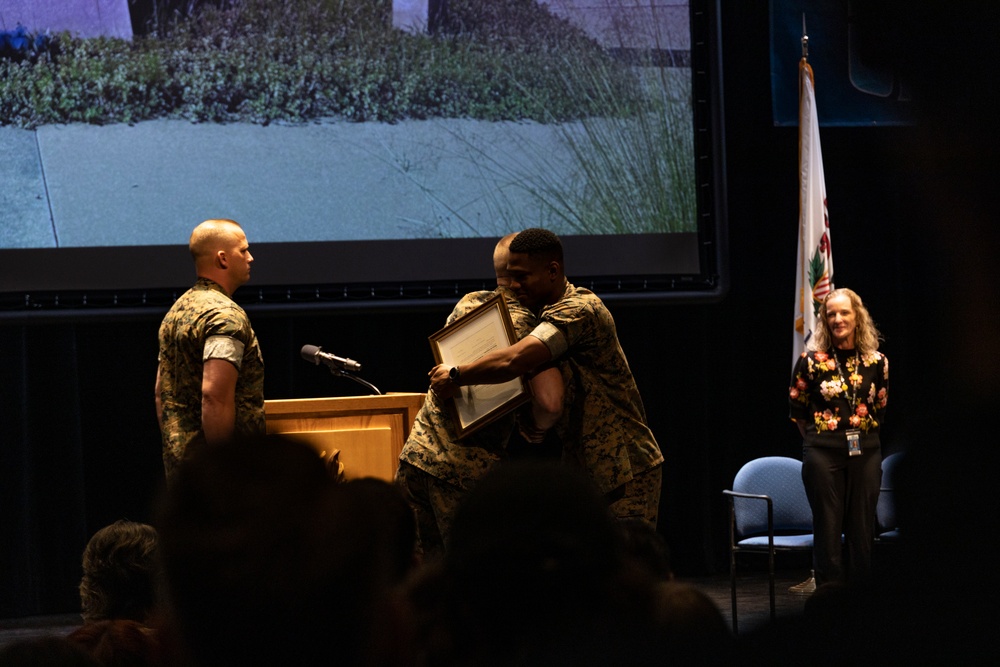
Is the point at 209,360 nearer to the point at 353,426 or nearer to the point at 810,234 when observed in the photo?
the point at 353,426

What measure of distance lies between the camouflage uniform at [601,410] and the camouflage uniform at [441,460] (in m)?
0.18

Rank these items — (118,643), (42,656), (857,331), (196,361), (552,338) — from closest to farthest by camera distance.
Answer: (42,656) → (118,643) → (552,338) → (196,361) → (857,331)

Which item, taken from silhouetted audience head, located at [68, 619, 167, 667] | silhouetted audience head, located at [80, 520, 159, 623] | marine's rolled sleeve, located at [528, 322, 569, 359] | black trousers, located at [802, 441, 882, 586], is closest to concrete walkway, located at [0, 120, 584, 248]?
black trousers, located at [802, 441, 882, 586]

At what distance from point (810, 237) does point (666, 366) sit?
93cm

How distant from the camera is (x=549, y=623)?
2.39ft

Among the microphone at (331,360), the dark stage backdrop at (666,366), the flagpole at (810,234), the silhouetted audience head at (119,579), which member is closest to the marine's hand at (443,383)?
the microphone at (331,360)

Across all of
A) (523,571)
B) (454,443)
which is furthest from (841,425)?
(523,571)

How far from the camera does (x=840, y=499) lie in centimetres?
470

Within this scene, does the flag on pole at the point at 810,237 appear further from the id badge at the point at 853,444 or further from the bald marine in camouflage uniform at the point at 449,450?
the bald marine in camouflage uniform at the point at 449,450

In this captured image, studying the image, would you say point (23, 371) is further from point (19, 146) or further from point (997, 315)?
point (997, 315)

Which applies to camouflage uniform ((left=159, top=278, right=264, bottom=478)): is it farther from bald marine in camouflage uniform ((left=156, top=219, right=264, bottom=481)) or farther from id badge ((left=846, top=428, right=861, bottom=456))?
id badge ((left=846, top=428, right=861, bottom=456))

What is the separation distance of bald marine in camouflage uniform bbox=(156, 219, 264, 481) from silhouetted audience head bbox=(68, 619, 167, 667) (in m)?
2.16

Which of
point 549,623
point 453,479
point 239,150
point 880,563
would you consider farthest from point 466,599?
point 239,150

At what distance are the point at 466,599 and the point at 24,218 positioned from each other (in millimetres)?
4585
